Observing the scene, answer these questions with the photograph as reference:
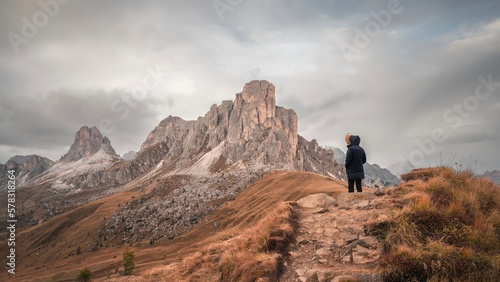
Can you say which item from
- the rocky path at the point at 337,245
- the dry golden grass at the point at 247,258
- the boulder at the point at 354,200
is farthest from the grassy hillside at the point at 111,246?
the dry golden grass at the point at 247,258

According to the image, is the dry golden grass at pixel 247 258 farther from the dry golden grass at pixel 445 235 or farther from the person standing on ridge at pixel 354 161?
the person standing on ridge at pixel 354 161

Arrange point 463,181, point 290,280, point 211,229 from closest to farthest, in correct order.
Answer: point 290,280 < point 463,181 < point 211,229

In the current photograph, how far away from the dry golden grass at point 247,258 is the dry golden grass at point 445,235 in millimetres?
3388

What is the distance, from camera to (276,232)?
10.9 metres

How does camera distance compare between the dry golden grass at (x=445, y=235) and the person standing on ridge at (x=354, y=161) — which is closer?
the dry golden grass at (x=445, y=235)

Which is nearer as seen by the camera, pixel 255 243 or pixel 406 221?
pixel 406 221

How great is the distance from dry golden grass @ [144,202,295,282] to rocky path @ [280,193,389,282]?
0.48 m

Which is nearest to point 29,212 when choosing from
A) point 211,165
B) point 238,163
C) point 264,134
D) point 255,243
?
point 211,165

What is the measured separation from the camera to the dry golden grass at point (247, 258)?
9.09 meters

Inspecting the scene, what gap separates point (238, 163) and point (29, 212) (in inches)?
6116

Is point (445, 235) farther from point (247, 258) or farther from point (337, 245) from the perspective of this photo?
point (247, 258)

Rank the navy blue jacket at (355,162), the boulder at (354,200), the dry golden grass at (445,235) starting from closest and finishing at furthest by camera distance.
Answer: the dry golden grass at (445,235) → the boulder at (354,200) → the navy blue jacket at (355,162)

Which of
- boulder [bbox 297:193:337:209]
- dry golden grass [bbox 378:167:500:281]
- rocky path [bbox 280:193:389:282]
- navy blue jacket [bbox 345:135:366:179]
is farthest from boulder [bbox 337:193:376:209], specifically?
dry golden grass [bbox 378:167:500:281]

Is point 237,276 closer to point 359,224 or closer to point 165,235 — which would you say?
point 359,224
